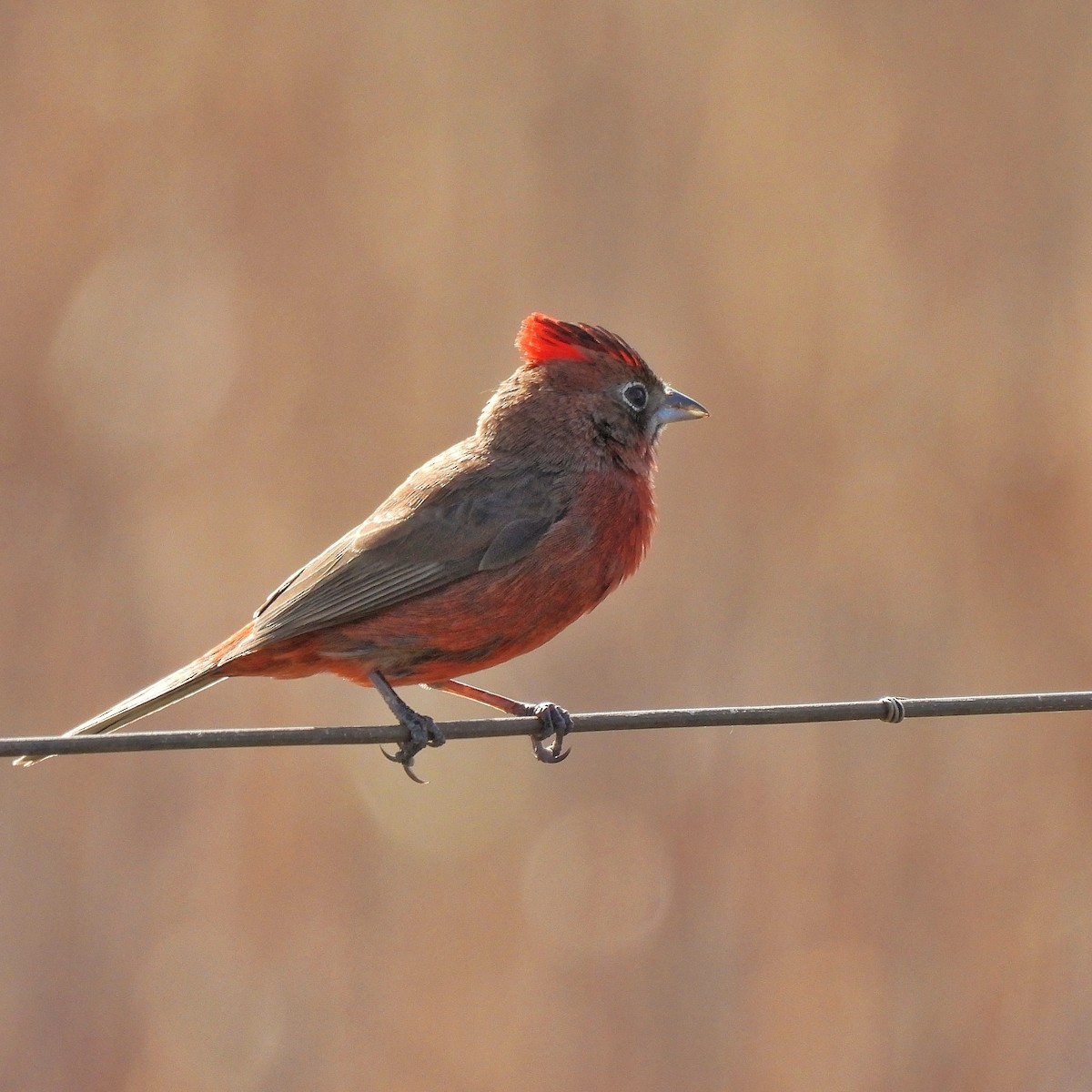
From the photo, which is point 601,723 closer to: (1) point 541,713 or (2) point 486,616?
(2) point 486,616

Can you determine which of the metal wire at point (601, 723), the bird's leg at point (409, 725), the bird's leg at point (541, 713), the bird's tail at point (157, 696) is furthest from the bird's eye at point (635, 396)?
the metal wire at point (601, 723)

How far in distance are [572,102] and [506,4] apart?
21.2 inches

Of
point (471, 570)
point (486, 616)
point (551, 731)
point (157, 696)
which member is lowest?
point (551, 731)

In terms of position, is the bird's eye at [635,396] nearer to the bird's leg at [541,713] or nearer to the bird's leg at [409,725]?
the bird's leg at [541,713]

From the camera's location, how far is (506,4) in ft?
22.4

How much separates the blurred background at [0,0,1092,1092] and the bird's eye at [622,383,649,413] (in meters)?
1.39

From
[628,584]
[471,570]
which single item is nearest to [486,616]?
[471,570]

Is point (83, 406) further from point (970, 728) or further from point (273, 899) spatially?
point (970, 728)

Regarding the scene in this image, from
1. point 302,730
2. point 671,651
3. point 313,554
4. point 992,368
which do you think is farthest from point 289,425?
point 302,730

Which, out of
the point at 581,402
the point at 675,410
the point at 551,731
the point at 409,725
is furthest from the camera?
the point at 675,410

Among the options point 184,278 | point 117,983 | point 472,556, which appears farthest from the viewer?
point 184,278

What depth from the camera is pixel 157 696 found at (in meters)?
4.54

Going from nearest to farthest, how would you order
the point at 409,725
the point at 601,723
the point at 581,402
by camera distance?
the point at 601,723, the point at 409,725, the point at 581,402

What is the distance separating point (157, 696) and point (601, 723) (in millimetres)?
1762
